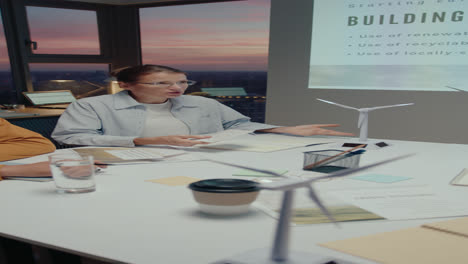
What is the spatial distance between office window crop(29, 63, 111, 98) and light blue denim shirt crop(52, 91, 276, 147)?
7.68 ft

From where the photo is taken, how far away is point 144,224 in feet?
2.35

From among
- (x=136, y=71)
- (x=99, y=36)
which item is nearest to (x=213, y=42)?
(x=99, y=36)

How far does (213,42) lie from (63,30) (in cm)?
179

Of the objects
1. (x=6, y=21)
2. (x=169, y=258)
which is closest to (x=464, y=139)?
A: (x=169, y=258)

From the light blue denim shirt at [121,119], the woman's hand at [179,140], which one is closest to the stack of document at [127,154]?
the woman's hand at [179,140]

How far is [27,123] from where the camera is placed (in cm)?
329

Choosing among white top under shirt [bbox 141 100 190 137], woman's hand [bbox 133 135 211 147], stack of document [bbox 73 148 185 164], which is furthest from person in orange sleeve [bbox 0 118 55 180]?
white top under shirt [bbox 141 100 190 137]

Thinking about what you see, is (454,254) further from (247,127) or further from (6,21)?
(6,21)

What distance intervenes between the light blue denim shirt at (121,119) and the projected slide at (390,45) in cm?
163

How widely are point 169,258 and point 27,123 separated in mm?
3195

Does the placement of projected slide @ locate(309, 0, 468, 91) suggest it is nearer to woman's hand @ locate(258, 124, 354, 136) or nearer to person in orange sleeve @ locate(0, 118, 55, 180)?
woman's hand @ locate(258, 124, 354, 136)

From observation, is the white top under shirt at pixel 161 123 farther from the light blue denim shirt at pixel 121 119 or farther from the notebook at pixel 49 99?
the notebook at pixel 49 99

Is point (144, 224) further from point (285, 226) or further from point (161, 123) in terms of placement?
point (161, 123)

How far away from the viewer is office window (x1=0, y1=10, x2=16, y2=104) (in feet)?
13.0
